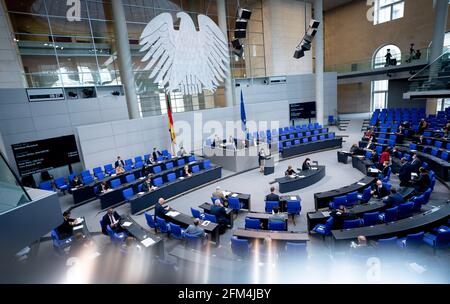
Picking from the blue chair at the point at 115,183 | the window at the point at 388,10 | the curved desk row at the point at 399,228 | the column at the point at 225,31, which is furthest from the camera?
the window at the point at 388,10

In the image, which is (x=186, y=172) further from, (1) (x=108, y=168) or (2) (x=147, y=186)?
(1) (x=108, y=168)

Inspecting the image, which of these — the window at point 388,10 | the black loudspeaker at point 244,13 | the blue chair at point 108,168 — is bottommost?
the blue chair at point 108,168

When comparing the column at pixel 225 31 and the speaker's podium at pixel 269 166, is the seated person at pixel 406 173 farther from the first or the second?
the column at pixel 225 31

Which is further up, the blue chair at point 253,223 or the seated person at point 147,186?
the seated person at point 147,186

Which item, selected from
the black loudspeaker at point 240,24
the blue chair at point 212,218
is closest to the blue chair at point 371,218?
the blue chair at point 212,218

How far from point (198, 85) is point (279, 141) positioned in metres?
6.85

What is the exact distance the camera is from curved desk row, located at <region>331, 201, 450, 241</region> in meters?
5.82

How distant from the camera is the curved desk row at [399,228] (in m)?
5.82

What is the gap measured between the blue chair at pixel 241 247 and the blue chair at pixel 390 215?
3.78 metres

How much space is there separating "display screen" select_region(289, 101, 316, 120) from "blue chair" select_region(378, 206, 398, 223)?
16.1 m

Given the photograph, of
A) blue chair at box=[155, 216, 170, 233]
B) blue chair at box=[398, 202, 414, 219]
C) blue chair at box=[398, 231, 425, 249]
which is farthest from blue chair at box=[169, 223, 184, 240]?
blue chair at box=[398, 202, 414, 219]

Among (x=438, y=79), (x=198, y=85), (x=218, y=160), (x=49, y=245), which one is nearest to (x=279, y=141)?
(x=218, y=160)
